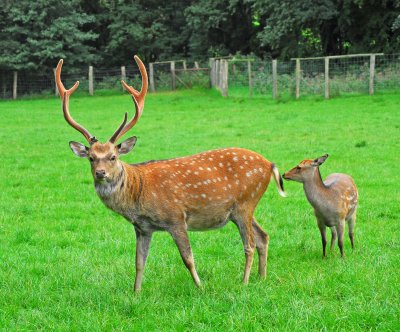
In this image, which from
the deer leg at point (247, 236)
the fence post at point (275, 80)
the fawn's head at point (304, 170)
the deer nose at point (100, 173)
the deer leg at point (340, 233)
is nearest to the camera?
the deer nose at point (100, 173)

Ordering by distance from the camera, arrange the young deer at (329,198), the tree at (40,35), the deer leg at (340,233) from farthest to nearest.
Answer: the tree at (40,35)
the young deer at (329,198)
the deer leg at (340,233)

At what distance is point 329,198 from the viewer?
20.4 feet

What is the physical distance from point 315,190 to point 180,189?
5.61 ft

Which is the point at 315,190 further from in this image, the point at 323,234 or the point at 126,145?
the point at 126,145

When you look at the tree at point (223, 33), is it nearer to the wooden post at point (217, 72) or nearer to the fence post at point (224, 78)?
the wooden post at point (217, 72)

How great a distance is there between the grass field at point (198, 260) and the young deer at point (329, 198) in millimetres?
270

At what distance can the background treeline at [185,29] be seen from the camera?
92.0 ft

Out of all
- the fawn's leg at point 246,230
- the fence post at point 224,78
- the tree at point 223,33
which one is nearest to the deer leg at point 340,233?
the fawn's leg at point 246,230

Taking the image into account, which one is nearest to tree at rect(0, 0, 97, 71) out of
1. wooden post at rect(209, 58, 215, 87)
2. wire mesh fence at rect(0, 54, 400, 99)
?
wire mesh fence at rect(0, 54, 400, 99)

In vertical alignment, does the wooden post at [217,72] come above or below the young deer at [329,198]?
above

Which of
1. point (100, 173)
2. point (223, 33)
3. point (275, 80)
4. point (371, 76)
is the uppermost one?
point (223, 33)

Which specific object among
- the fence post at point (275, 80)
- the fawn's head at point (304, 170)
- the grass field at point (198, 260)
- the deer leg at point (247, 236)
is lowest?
the grass field at point (198, 260)

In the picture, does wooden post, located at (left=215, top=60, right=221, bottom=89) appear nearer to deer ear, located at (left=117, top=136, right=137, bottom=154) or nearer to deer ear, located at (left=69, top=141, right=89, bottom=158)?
deer ear, located at (left=117, top=136, right=137, bottom=154)

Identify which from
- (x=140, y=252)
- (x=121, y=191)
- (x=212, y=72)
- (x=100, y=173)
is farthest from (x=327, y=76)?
(x=100, y=173)
